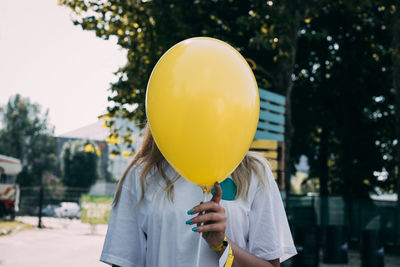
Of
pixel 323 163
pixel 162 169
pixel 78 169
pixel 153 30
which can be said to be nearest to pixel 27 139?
pixel 78 169

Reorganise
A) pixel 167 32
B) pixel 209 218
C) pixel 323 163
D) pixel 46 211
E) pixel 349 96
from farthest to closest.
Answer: pixel 46 211, pixel 323 163, pixel 349 96, pixel 167 32, pixel 209 218

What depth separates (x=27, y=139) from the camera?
173ft

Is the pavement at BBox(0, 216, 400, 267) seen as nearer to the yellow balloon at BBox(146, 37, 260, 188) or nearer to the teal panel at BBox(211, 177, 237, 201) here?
the teal panel at BBox(211, 177, 237, 201)

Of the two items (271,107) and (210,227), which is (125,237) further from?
(271,107)

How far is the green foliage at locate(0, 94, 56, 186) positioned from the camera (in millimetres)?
50906

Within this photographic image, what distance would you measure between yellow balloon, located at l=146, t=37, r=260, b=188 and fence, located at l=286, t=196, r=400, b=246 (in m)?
12.8

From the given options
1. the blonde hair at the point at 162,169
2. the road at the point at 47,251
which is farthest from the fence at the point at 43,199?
the blonde hair at the point at 162,169

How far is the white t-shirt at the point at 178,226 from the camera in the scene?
1.74m

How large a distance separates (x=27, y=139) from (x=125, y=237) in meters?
54.6

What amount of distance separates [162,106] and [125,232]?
58cm

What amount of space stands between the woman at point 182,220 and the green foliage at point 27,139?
2062 inches

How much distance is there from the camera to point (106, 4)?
1025 centimetres

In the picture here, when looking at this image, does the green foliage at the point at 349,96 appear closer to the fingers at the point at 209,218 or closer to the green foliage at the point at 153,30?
the green foliage at the point at 153,30

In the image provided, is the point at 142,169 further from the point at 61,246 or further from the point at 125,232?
the point at 61,246
